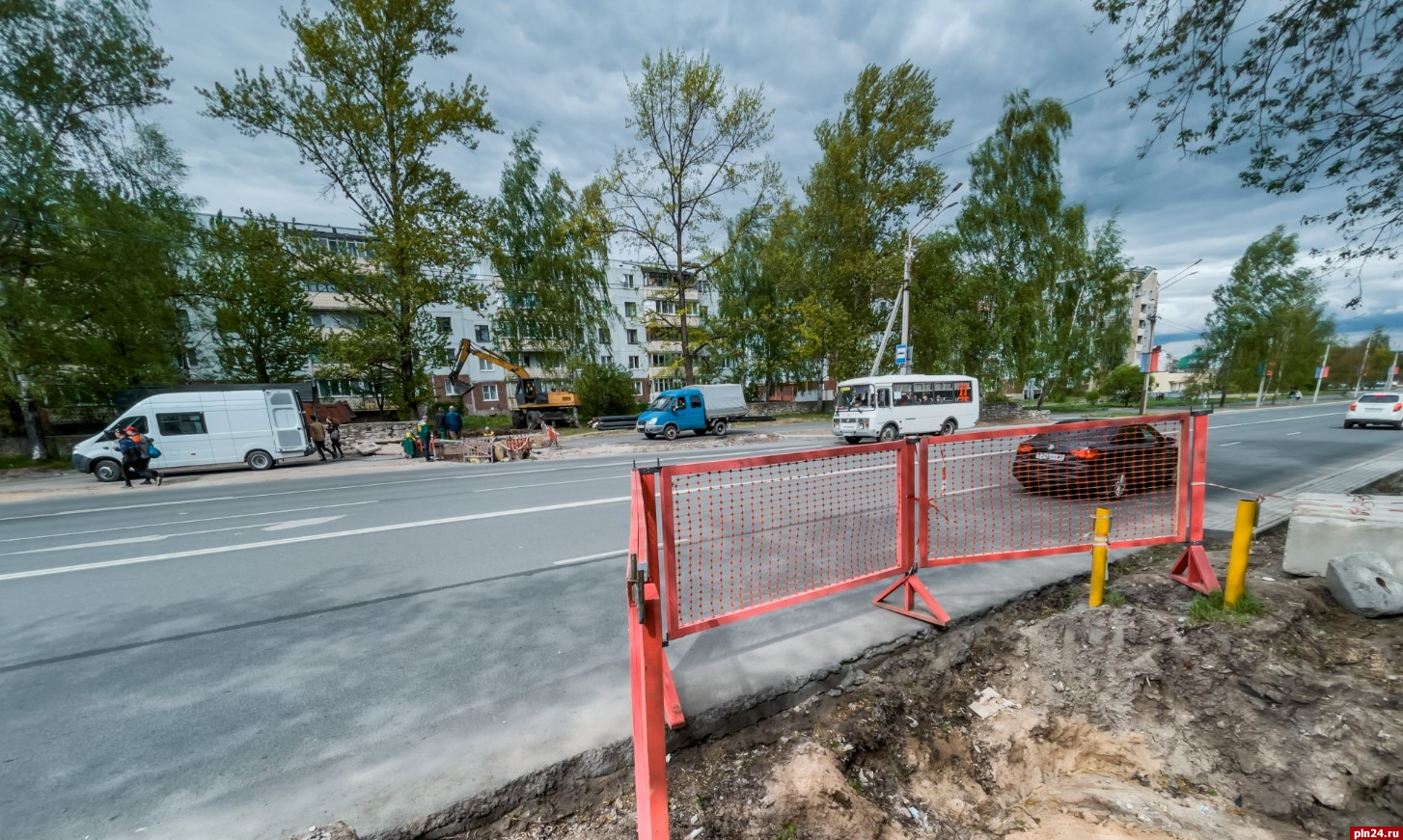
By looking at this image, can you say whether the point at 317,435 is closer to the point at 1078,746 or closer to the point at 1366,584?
the point at 1078,746

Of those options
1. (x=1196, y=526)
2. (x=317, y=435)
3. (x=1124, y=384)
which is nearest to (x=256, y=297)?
(x=317, y=435)

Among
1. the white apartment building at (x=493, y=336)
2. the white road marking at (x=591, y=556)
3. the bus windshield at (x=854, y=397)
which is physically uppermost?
the white apartment building at (x=493, y=336)

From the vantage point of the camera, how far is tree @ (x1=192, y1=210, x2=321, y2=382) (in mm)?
19562

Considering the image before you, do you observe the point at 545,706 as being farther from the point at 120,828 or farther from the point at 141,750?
the point at 141,750

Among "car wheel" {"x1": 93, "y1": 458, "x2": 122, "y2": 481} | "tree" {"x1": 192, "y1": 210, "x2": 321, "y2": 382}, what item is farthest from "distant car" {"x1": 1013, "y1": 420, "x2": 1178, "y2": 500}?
"tree" {"x1": 192, "y1": 210, "x2": 321, "y2": 382}

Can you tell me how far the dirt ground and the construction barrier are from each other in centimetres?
40

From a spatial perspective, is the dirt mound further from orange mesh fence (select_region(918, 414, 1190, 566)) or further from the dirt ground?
orange mesh fence (select_region(918, 414, 1190, 566))

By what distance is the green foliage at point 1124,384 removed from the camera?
44312 millimetres

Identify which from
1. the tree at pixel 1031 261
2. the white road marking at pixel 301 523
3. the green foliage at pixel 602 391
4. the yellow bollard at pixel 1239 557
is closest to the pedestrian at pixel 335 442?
the green foliage at pixel 602 391

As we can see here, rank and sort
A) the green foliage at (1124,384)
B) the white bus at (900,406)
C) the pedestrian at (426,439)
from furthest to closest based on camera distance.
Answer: the green foliage at (1124,384) → the white bus at (900,406) → the pedestrian at (426,439)

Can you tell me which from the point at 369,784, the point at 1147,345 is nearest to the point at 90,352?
the point at 369,784

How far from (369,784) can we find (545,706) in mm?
853

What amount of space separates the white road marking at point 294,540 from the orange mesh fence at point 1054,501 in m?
5.29

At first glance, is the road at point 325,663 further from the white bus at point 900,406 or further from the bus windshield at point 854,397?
the bus windshield at point 854,397
